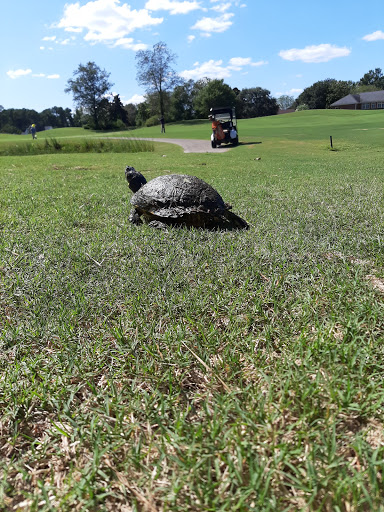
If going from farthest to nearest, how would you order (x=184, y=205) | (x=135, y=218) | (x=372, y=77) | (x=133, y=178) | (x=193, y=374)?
(x=372, y=77), (x=133, y=178), (x=135, y=218), (x=184, y=205), (x=193, y=374)

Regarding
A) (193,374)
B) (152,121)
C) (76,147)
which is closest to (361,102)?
(152,121)

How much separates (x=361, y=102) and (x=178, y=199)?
9770cm

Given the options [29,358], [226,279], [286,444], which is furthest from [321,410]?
[29,358]

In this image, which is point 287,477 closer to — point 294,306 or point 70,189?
point 294,306

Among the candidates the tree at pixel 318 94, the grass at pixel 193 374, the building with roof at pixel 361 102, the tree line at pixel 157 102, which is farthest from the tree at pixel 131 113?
the grass at pixel 193 374

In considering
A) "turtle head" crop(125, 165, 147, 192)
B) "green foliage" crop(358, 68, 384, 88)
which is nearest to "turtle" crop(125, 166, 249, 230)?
"turtle head" crop(125, 165, 147, 192)

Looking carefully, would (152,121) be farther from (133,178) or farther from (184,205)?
(184,205)

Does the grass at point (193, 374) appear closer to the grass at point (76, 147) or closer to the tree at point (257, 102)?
the grass at point (76, 147)

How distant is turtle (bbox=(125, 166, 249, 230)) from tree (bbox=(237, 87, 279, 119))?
84.6 meters

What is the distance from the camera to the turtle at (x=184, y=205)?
13.8 feet

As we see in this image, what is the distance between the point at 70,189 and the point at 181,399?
6.69m

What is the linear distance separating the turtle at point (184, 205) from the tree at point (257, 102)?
8456 centimetres

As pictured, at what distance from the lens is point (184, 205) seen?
4.25m

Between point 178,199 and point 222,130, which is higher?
point 222,130
